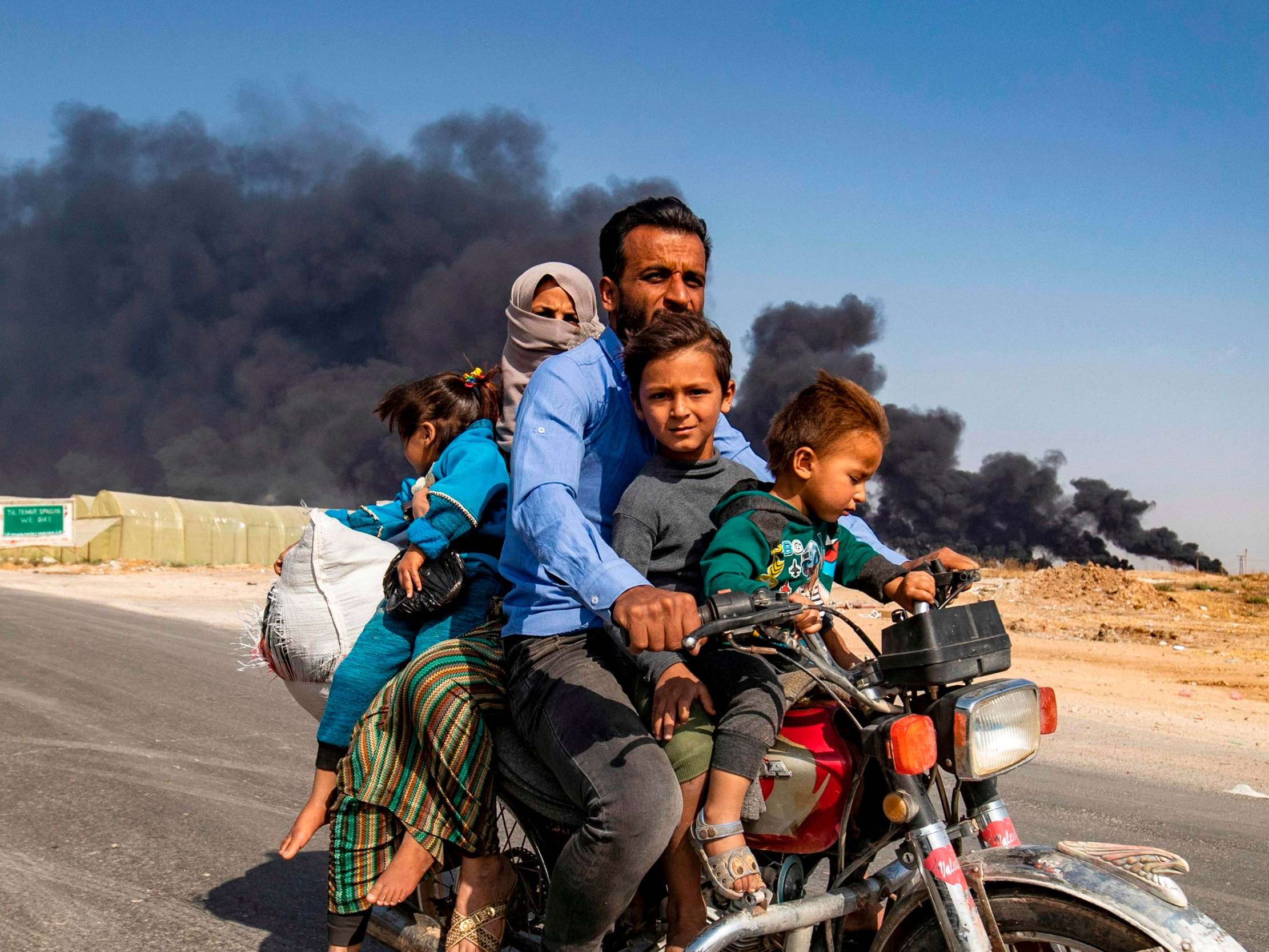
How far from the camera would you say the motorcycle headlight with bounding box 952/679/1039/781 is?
2188 millimetres

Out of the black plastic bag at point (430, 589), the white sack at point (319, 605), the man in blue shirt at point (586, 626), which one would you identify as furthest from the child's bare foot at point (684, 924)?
the white sack at point (319, 605)

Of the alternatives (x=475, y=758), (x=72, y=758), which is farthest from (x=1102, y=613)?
(x=475, y=758)

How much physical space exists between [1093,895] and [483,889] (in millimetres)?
1650

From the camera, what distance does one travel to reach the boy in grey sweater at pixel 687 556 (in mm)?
2426

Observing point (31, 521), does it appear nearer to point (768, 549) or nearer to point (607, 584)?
point (607, 584)

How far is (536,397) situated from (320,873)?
9.69ft

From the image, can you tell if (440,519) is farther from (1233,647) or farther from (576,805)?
(1233,647)

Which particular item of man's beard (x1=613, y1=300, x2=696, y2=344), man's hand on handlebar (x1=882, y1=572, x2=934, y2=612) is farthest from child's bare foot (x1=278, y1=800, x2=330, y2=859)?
man's hand on handlebar (x1=882, y1=572, x2=934, y2=612)

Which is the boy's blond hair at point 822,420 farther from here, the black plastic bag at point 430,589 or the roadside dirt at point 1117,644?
the black plastic bag at point 430,589

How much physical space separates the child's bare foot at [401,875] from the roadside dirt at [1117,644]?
1.46 metres

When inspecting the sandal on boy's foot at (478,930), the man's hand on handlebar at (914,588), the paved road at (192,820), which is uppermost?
the man's hand on handlebar at (914,588)

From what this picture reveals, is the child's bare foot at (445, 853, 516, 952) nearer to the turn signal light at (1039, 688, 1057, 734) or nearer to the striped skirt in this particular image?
the striped skirt

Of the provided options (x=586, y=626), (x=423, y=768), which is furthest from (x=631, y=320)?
(x=423, y=768)

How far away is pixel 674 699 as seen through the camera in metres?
2.44
